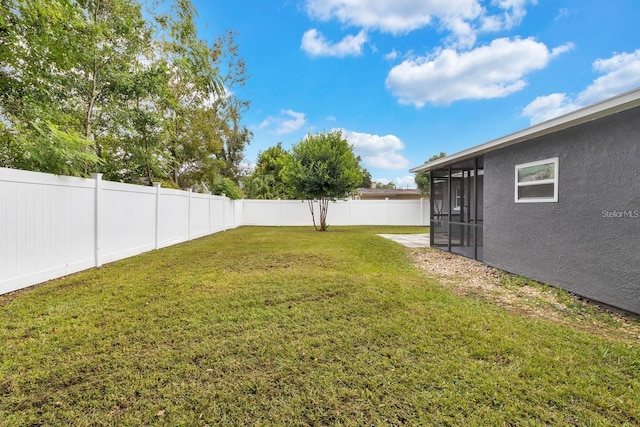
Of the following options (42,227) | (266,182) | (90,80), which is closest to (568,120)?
(42,227)

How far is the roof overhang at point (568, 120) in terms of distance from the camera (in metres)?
3.47

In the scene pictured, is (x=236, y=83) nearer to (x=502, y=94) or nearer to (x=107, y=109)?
(x=107, y=109)

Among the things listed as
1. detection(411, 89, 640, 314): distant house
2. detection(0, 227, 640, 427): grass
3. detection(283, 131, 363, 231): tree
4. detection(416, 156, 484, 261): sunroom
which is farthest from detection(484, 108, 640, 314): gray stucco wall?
detection(283, 131, 363, 231): tree

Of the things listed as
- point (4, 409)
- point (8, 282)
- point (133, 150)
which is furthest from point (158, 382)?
point (133, 150)

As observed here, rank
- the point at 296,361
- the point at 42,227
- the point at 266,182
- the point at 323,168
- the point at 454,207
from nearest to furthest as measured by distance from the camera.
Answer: the point at 296,361
the point at 42,227
the point at 454,207
the point at 323,168
the point at 266,182

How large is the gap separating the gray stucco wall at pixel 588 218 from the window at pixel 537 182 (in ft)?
0.32

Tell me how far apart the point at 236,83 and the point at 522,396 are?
1808 cm

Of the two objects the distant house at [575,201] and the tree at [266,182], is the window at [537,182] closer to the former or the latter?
the distant house at [575,201]

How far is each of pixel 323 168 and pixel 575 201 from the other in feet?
33.1

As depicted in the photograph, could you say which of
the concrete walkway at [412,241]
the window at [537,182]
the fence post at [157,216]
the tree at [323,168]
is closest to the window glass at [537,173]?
the window at [537,182]

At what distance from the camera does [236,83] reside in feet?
54.6

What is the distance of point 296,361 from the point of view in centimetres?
245

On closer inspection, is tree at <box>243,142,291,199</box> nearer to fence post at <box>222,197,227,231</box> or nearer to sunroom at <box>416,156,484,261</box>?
fence post at <box>222,197,227,231</box>

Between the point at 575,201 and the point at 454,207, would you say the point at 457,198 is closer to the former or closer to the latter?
the point at 454,207
